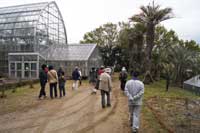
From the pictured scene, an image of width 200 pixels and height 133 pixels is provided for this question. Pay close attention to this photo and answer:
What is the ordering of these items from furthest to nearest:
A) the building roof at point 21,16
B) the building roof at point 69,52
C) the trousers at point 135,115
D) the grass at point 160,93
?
the building roof at point 21,16, the building roof at point 69,52, the grass at point 160,93, the trousers at point 135,115

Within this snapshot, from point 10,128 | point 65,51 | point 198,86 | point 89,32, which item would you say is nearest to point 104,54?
point 89,32

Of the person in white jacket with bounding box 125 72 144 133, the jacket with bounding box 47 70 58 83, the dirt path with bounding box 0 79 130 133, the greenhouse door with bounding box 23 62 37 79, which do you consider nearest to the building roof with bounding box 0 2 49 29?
the greenhouse door with bounding box 23 62 37 79

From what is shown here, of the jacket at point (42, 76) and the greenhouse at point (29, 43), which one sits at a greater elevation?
the greenhouse at point (29, 43)

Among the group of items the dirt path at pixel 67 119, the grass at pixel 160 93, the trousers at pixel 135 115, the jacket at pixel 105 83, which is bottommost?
the grass at pixel 160 93

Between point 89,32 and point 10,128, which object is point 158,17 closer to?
point 10,128

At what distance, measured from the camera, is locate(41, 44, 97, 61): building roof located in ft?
83.1

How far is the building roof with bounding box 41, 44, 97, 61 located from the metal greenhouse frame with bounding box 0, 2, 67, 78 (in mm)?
1014

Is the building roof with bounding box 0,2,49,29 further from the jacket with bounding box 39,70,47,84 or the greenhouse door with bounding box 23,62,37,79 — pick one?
the jacket with bounding box 39,70,47,84

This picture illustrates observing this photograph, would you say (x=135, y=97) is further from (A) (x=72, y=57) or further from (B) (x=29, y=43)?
(B) (x=29, y=43)

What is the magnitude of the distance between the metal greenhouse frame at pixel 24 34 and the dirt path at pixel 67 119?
1666 centimetres

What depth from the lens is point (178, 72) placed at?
25.6 meters

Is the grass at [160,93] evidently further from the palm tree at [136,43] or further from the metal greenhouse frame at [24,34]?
the metal greenhouse frame at [24,34]

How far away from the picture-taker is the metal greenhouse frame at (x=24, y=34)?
25.9m

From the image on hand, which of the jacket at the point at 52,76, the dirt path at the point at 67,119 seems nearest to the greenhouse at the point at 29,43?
the jacket at the point at 52,76
